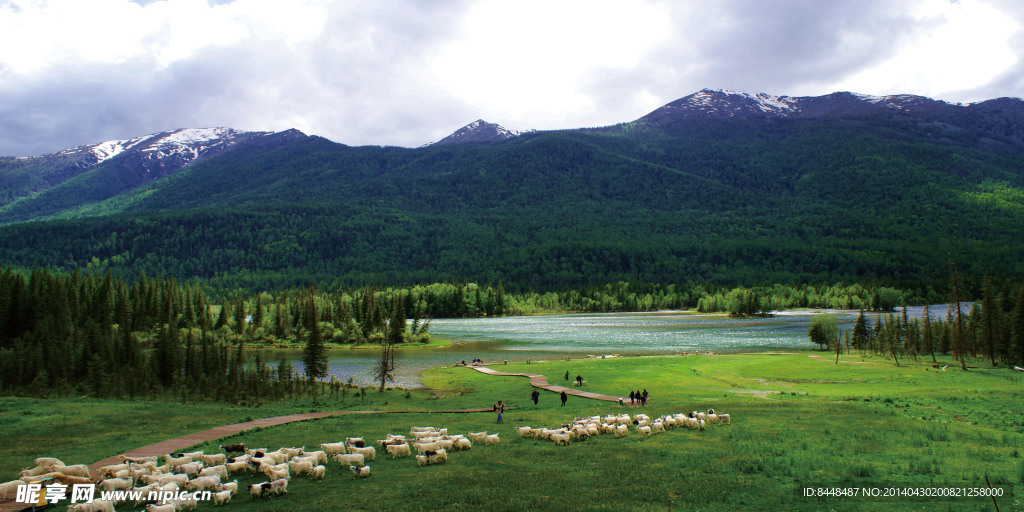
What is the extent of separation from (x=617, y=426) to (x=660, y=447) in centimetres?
408

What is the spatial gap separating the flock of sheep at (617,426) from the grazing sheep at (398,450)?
5.65 meters

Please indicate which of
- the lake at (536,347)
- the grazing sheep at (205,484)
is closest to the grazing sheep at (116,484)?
the grazing sheep at (205,484)

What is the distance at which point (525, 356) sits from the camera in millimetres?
76875

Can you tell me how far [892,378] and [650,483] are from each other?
42797 millimetres

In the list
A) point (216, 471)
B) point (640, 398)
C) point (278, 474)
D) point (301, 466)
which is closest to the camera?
point (278, 474)

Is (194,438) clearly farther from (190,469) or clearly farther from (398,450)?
(398,450)

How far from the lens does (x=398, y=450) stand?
20.0 m

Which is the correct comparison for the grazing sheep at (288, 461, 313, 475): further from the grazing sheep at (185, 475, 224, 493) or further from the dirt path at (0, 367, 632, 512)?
the dirt path at (0, 367, 632, 512)

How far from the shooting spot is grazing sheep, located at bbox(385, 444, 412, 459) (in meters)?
19.9

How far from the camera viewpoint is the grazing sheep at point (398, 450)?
65.4ft

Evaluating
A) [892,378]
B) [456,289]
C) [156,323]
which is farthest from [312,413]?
[456,289]

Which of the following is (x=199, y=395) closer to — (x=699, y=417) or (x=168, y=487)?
(x=168, y=487)

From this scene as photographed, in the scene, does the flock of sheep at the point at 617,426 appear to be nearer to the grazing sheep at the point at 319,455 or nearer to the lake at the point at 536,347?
the grazing sheep at the point at 319,455

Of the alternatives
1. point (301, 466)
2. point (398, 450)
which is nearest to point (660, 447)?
point (398, 450)
